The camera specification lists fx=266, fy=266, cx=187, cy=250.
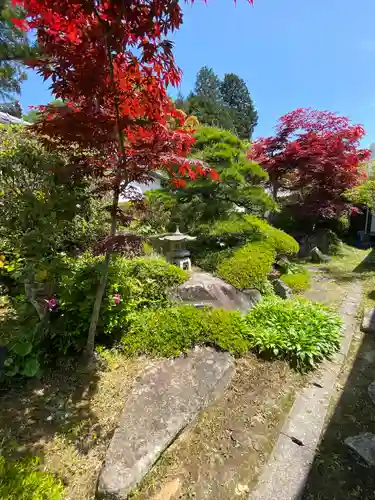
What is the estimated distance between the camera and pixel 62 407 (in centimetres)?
208

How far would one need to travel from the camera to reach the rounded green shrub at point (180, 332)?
2.71m

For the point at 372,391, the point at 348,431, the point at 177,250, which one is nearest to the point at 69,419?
the point at 348,431

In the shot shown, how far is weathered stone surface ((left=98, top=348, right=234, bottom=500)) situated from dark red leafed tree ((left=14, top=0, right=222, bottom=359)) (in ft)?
3.14

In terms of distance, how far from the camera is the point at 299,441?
78.1 inches

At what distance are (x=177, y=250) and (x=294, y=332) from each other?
2.12 m

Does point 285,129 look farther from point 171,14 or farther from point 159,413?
point 159,413

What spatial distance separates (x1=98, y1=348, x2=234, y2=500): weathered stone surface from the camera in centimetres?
160

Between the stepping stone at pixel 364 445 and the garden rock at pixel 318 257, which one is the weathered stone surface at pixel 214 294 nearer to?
the stepping stone at pixel 364 445

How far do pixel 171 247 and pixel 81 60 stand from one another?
3005 millimetres

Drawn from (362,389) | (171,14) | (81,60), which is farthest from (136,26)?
(362,389)

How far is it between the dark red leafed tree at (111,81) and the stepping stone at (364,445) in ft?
7.51

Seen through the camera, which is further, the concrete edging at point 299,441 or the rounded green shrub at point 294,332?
the rounded green shrub at point 294,332

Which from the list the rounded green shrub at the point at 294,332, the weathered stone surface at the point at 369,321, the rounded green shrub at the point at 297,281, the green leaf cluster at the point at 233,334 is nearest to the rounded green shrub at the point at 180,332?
the green leaf cluster at the point at 233,334

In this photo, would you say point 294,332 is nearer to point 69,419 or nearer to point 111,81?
point 69,419
